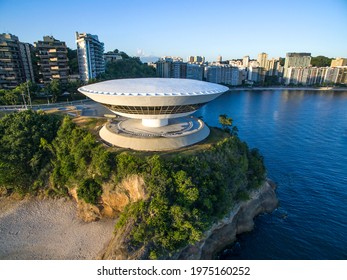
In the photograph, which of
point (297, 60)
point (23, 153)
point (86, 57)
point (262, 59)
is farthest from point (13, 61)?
point (297, 60)

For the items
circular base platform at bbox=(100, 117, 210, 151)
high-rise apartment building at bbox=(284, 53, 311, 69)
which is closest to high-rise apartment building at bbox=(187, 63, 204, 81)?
high-rise apartment building at bbox=(284, 53, 311, 69)

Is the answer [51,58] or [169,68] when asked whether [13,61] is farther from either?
[169,68]

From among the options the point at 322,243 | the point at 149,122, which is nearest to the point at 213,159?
the point at 149,122

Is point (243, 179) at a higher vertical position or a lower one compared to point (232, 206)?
higher

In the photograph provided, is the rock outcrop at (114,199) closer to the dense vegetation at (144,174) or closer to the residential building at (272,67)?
the dense vegetation at (144,174)

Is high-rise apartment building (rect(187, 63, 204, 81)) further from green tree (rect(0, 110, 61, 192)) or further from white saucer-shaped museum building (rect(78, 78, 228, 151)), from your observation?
green tree (rect(0, 110, 61, 192))

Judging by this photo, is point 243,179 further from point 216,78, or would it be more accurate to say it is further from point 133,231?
point 216,78
